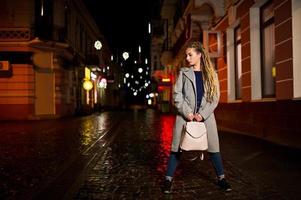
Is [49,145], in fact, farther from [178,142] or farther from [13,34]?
[13,34]

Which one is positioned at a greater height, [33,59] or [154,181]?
[33,59]

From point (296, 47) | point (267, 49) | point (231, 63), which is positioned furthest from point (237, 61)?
point (296, 47)

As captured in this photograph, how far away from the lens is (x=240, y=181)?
6.47 m

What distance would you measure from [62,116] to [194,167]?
78.3ft

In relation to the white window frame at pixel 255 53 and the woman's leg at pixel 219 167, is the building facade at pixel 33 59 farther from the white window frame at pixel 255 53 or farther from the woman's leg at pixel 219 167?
the woman's leg at pixel 219 167

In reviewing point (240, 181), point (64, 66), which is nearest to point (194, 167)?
point (240, 181)

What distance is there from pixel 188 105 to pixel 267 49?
25.5ft

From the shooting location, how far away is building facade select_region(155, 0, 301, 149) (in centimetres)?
1015

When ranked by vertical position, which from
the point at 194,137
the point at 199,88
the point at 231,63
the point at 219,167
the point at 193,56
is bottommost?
the point at 219,167

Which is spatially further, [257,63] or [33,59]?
[33,59]

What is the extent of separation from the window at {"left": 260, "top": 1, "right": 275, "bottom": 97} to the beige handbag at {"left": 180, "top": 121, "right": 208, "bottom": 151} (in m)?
7.32

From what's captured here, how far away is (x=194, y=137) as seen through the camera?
541cm

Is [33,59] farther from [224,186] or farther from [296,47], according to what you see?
[224,186]

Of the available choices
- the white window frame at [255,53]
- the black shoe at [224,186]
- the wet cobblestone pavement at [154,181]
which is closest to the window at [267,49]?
the white window frame at [255,53]
